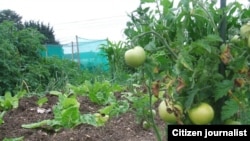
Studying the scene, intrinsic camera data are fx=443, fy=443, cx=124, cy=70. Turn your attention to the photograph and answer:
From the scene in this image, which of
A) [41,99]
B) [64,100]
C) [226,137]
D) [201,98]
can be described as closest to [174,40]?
[201,98]

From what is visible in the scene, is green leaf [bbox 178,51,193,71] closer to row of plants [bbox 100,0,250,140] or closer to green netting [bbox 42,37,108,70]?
row of plants [bbox 100,0,250,140]

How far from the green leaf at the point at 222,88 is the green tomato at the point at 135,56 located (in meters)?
0.25

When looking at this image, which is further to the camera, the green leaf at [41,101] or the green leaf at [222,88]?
the green leaf at [41,101]

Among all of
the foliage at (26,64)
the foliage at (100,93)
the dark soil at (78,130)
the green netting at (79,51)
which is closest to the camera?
the dark soil at (78,130)

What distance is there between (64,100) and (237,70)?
8.79 ft

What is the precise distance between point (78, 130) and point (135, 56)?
2.22 m

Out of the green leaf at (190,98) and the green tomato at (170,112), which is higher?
the green leaf at (190,98)

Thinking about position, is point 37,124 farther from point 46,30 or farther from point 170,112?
point 46,30

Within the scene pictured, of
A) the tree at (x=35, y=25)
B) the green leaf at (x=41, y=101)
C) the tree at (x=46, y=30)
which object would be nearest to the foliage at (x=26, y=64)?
the green leaf at (x=41, y=101)

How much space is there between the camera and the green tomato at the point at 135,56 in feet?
4.42

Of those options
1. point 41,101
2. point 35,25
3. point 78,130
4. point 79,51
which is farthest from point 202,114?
point 35,25

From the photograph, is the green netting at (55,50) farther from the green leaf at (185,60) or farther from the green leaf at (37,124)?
the green leaf at (185,60)

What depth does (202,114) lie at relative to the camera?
1.36 m

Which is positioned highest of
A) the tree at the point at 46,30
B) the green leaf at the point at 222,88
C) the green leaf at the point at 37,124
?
the tree at the point at 46,30
